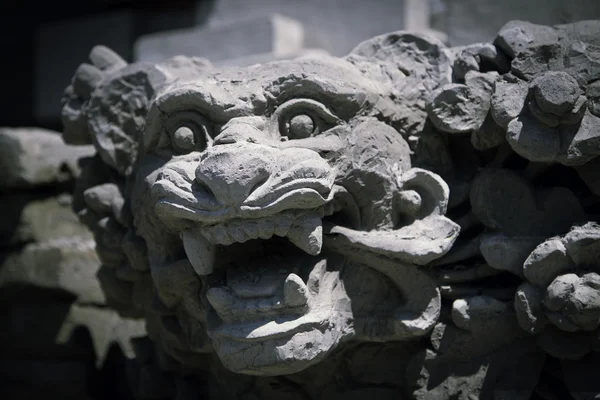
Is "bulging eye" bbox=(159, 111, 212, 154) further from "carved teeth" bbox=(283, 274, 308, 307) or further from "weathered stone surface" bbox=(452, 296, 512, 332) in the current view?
"weathered stone surface" bbox=(452, 296, 512, 332)

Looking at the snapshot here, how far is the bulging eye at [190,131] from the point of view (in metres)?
1.50

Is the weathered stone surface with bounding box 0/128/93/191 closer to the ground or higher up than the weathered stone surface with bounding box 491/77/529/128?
closer to the ground

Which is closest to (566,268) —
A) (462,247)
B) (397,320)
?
(462,247)

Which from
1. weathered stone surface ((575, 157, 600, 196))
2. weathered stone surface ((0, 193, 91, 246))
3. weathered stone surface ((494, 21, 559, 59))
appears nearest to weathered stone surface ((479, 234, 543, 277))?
weathered stone surface ((575, 157, 600, 196))

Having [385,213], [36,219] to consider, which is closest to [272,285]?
[385,213]

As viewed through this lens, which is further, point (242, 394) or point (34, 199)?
point (34, 199)

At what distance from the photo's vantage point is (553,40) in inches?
59.9

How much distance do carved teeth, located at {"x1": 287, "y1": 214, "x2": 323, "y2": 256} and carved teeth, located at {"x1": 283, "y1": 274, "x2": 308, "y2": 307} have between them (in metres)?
0.06

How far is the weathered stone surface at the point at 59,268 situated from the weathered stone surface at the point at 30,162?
0.20 m

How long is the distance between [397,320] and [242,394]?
40 cm

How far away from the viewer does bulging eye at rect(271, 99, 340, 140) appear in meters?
1.47

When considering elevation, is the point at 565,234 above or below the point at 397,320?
above

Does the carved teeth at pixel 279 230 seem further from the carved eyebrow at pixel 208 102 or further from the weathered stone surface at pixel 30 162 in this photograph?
the weathered stone surface at pixel 30 162

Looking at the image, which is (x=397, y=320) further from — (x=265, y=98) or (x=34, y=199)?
(x=34, y=199)
